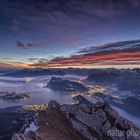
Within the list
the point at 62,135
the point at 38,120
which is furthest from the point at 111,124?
the point at 38,120

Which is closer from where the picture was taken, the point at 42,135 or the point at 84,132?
the point at 42,135

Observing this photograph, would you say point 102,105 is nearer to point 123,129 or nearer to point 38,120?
point 123,129

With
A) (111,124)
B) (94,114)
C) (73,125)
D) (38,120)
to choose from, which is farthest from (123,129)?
(38,120)

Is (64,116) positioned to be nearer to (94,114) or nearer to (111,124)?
(94,114)

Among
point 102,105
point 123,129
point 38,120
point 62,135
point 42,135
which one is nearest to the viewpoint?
point 42,135

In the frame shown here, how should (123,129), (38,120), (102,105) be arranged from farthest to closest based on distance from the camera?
1. (102,105)
2. (123,129)
3. (38,120)

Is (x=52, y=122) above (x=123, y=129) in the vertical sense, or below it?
above
